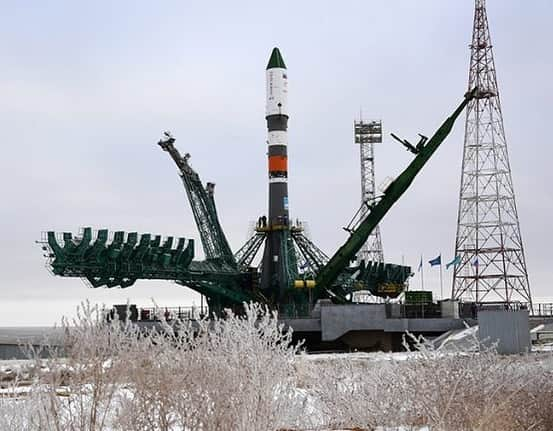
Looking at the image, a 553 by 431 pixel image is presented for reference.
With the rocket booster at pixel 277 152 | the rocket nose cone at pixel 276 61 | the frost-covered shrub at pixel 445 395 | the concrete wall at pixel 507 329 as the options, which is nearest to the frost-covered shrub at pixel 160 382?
the frost-covered shrub at pixel 445 395

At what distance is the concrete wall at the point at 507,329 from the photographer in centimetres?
2983

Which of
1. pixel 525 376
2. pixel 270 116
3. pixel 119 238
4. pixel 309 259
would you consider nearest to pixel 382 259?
pixel 309 259

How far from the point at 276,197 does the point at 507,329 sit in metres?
30.8

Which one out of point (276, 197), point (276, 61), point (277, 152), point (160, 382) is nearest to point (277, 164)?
point (277, 152)

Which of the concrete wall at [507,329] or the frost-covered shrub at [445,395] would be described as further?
the concrete wall at [507,329]

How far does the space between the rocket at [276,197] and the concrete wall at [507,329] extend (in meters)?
28.4

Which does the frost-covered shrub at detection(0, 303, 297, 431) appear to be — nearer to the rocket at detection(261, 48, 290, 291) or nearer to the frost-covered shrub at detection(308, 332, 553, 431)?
the frost-covered shrub at detection(308, 332, 553, 431)

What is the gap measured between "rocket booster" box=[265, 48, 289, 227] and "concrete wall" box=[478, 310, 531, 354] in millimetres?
29355

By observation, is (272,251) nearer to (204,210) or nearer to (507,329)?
(204,210)

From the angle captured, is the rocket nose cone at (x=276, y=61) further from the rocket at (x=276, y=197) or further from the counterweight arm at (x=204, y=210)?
the counterweight arm at (x=204, y=210)

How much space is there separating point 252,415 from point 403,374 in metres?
3.63

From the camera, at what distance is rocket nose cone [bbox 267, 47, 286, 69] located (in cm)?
6059

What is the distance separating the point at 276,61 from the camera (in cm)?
6059

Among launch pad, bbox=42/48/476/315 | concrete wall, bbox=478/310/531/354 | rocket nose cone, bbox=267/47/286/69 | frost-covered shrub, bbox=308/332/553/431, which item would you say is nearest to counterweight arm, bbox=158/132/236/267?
launch pad, bbox=42/48/476/315
